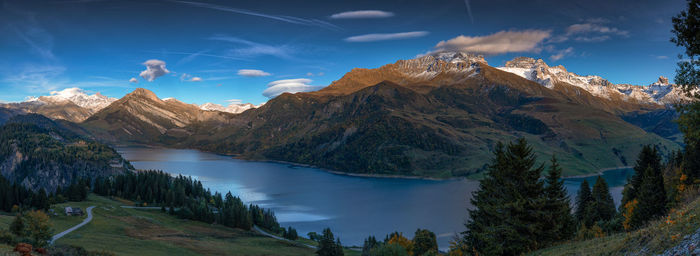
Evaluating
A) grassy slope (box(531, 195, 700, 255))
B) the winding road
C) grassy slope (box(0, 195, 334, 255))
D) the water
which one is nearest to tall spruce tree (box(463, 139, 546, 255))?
grassy slope (box(531, 195, 700, 255))

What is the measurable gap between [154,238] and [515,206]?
58.7 metres

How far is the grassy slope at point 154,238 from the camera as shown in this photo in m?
50.1

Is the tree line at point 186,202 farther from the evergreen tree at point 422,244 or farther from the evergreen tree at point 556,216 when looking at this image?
the evergreen tree at point 556,216

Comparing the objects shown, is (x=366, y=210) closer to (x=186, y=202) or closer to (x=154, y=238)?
(x=186, y=202)

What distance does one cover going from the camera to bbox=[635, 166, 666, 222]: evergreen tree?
137ft

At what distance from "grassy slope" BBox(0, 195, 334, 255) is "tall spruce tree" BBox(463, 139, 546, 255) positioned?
39.2 metres

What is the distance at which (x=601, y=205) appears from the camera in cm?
7294

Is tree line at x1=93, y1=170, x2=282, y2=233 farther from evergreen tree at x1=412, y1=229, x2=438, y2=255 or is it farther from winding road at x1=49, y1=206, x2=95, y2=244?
evergreen tree at x1=412, y1=229, x2=438, y2=255

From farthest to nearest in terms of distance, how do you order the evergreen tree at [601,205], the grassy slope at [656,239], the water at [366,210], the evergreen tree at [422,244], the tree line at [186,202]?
1. the water at [366,210]
2. the tree line at [186,202]
3. the evergreen tree at [422,244]
4. the evergreen tree at [601,205]
5. the grassy slope at [656,239]

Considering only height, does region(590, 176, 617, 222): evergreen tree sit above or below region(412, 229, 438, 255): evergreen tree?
above

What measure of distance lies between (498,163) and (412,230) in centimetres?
9482

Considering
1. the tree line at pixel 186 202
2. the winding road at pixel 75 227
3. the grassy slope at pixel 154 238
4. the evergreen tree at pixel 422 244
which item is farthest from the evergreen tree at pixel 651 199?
the tree line at pixel 186 202

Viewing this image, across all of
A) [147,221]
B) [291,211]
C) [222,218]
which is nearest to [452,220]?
[291,211]

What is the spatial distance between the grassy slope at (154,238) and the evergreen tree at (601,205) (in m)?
52.5
